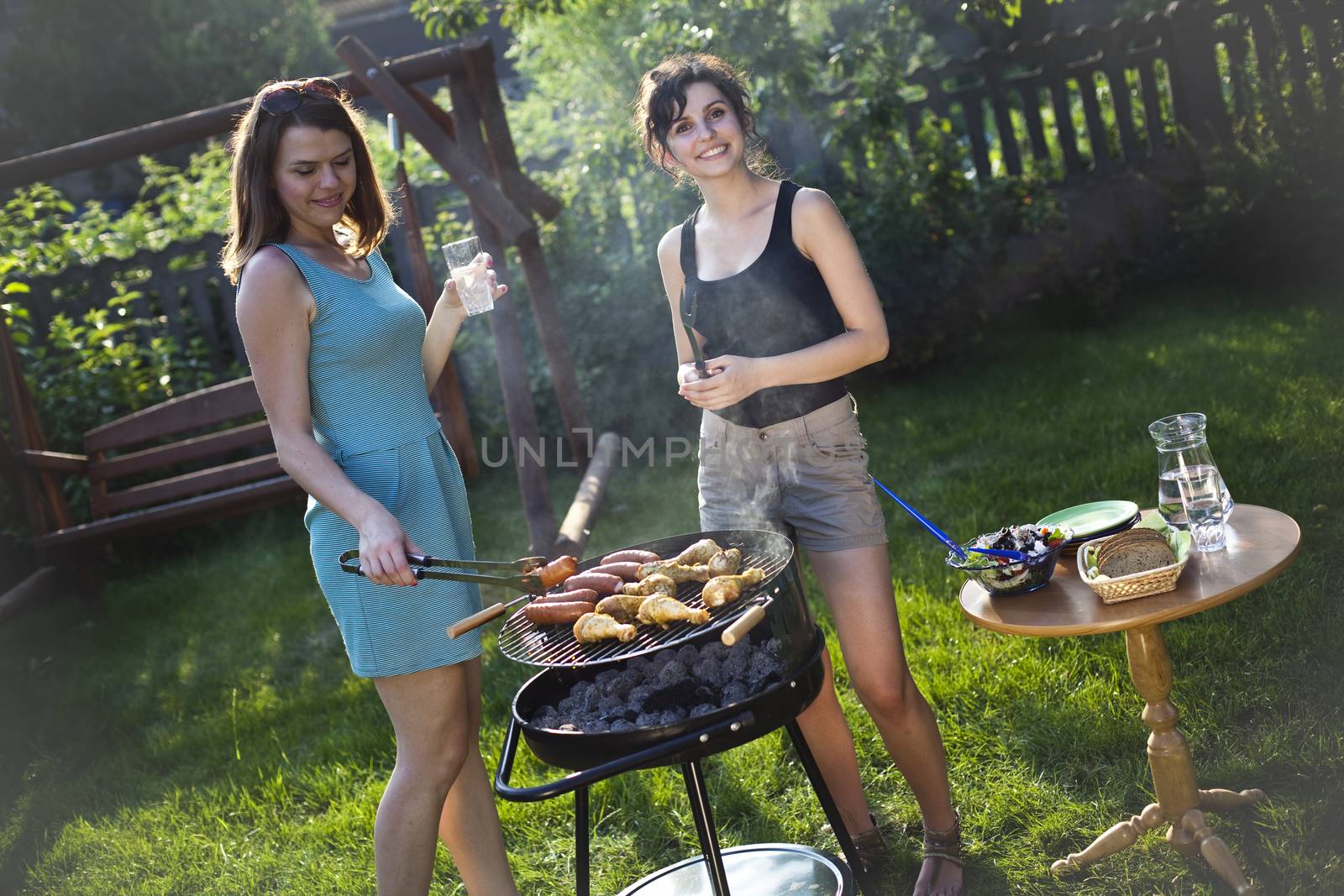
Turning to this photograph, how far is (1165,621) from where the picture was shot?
2619 mm

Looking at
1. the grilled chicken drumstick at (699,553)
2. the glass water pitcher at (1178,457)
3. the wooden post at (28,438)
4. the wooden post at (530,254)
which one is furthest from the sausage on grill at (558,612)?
the wooden post at (28,438)

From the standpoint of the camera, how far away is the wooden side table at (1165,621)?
99.4 inches

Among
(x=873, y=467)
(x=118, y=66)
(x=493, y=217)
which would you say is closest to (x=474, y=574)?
(x=493, y=217)

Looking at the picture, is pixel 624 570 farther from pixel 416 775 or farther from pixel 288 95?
pixel 288 95

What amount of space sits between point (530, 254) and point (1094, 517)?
323 cm

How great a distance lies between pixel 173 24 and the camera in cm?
1692

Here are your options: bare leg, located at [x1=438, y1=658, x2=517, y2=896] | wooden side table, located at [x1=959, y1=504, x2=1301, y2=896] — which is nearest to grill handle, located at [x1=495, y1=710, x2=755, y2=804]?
bare leg, located at [x1=438, y1=658, x2=517, y2=896]

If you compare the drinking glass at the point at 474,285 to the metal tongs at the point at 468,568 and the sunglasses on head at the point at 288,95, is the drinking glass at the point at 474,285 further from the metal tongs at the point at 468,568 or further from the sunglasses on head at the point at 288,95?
the metal tongs at the point at 468,568

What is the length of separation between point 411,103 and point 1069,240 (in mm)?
5038

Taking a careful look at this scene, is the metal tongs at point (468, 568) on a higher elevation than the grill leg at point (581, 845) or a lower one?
higher

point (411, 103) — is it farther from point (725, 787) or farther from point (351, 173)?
point (725, 787)

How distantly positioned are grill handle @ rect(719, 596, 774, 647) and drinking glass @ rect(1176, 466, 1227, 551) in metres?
1.23

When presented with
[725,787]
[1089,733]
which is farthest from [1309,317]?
[725,787]

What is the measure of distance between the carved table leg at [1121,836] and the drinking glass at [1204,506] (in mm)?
737
